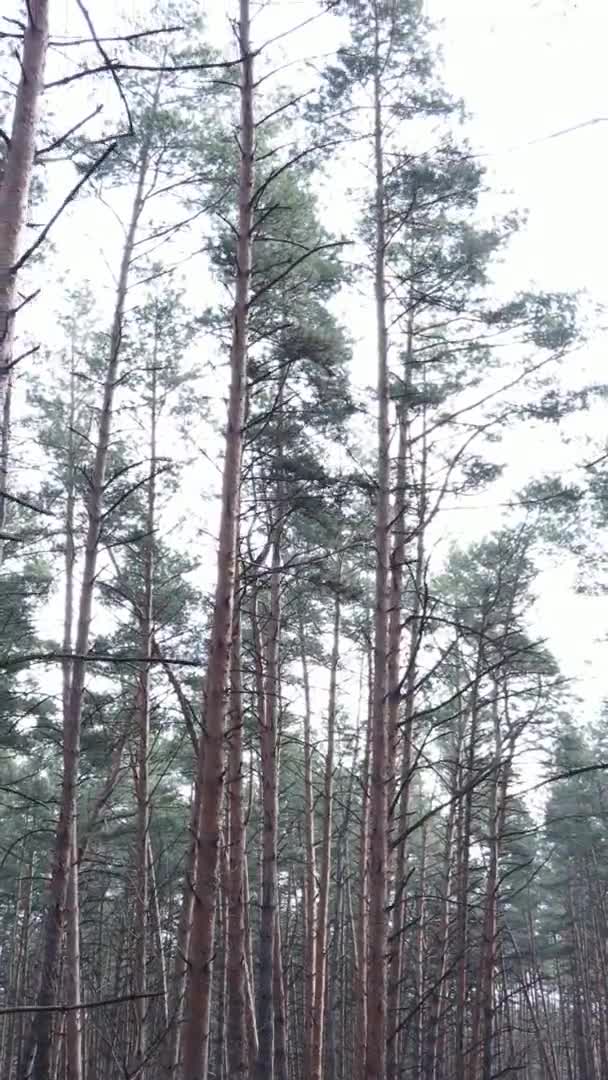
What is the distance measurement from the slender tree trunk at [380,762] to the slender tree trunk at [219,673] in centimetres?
139

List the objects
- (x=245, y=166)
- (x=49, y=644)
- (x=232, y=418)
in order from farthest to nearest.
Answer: (x=49, y=644)
(x=245, y=166)
(x=232, y=418)

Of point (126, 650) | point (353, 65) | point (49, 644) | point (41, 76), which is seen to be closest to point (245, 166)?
point (353, 65)

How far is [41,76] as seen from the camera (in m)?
2.50

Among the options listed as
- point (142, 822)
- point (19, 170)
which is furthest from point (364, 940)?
point (19, 170)

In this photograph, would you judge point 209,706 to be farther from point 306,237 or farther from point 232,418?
point 306,237

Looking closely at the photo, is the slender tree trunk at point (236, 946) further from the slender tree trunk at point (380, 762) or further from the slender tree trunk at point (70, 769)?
the slender tree trunk at point (380, 762)

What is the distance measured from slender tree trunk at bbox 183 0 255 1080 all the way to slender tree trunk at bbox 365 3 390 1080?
1.39 meters

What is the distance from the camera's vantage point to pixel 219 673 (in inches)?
183

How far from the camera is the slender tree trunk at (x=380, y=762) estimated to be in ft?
17.1

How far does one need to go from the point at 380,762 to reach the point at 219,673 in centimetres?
174

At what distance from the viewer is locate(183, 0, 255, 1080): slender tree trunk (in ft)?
14.0

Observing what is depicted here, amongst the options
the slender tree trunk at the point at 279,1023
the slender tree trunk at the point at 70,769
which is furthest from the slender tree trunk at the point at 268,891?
the slender tree trunk at the point at 70,769

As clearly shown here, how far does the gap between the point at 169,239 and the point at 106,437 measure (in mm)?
2111

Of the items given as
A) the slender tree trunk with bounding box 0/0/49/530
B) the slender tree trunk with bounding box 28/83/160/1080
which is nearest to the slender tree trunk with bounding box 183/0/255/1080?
the slender tree trunk with bounding box 0/0/49/530
